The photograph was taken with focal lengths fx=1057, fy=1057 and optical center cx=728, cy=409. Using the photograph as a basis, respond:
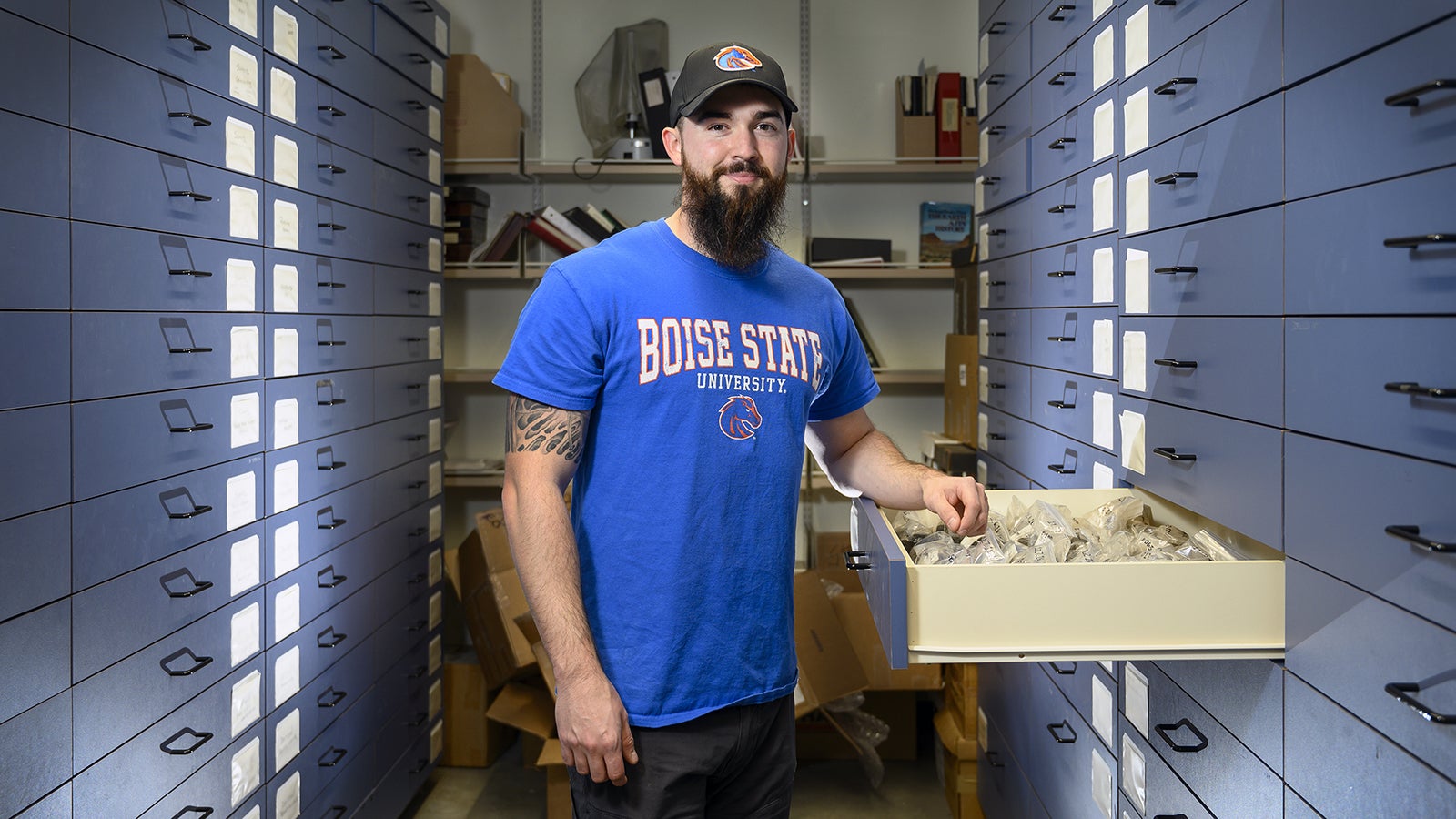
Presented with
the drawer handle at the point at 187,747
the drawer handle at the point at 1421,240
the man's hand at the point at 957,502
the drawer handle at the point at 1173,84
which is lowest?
the drawer handle at the point at 187,747

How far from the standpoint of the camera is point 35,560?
1.49 metres

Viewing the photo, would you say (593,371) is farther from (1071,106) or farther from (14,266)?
(1071,106)

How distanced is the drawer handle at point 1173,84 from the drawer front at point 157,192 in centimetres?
159

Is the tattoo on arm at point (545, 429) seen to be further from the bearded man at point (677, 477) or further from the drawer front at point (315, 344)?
the drawer front at point (315, 344)

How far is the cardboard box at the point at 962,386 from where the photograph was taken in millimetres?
3043

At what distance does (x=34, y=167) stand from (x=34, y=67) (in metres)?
0.14

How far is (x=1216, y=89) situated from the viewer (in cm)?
137

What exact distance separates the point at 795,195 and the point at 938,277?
0.62m

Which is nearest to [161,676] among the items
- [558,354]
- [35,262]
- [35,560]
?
[35,560]

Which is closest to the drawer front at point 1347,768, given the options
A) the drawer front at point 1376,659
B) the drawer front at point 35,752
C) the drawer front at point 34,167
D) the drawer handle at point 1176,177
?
the drawer front at point 1376,659

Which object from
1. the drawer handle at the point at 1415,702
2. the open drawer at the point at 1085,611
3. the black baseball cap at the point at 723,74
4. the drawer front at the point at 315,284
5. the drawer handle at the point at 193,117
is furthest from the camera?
the drawer front at the point at 315,284

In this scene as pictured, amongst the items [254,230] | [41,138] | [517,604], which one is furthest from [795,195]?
[41,138]

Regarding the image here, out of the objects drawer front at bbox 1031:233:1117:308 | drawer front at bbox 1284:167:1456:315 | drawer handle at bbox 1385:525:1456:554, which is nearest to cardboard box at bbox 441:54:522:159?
drawer front at bbox 1031:233:1117:308

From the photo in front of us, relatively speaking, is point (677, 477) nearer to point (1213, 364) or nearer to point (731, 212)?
point (731, 212)
